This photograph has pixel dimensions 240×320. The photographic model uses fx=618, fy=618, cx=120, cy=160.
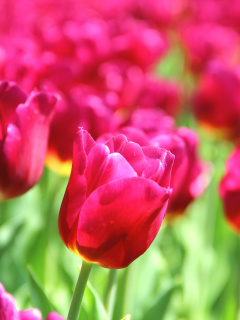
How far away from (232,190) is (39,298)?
327 mm

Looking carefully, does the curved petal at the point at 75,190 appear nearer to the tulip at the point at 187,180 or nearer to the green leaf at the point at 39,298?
the green leaf at the point at 39,298

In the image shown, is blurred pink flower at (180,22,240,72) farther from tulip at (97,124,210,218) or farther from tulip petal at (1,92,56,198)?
tulip petal at (1,92,56,198)

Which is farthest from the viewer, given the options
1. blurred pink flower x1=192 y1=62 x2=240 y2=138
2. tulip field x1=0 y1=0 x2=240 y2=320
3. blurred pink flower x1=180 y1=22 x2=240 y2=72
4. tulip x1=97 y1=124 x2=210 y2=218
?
blurred pink flower x1=180 y1=22 x2=240 y2=72

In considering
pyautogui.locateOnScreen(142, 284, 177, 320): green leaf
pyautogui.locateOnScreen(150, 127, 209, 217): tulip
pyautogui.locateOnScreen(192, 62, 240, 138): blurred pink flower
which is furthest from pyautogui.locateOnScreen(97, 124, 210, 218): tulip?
pyautogui.locateOnScreen(192, 62, 240, 138): blurred pink flower

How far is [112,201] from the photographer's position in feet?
1.79

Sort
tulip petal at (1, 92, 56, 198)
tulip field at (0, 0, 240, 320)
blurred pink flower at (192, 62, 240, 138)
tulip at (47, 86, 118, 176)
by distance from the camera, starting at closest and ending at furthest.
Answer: tulip field at (0, 0, 240, 320), tulip petal at (1, 92, 56, 198), tulip at (47, 86, 118, 176), blurred pink flower at (192, 62, 240, 138)

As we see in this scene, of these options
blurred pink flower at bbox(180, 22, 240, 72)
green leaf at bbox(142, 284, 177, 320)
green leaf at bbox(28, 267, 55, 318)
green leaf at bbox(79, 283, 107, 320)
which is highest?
green leaf at bbox(79, 283, 107, 320)

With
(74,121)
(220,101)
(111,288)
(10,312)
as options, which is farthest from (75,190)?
(220,101)

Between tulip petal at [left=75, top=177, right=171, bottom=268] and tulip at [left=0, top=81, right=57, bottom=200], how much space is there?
0.15 meters

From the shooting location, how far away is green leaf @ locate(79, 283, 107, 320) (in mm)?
688

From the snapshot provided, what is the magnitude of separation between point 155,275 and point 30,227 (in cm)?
27

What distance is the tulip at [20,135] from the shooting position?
2.21 ft

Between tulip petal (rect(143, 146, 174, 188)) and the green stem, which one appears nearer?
tulip petal (rect(143, 146, 174, 188))

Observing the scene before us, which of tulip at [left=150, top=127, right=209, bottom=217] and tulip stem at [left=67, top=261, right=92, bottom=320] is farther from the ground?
tulip stem at [left=67, top=261, right=92, bottom=320]
